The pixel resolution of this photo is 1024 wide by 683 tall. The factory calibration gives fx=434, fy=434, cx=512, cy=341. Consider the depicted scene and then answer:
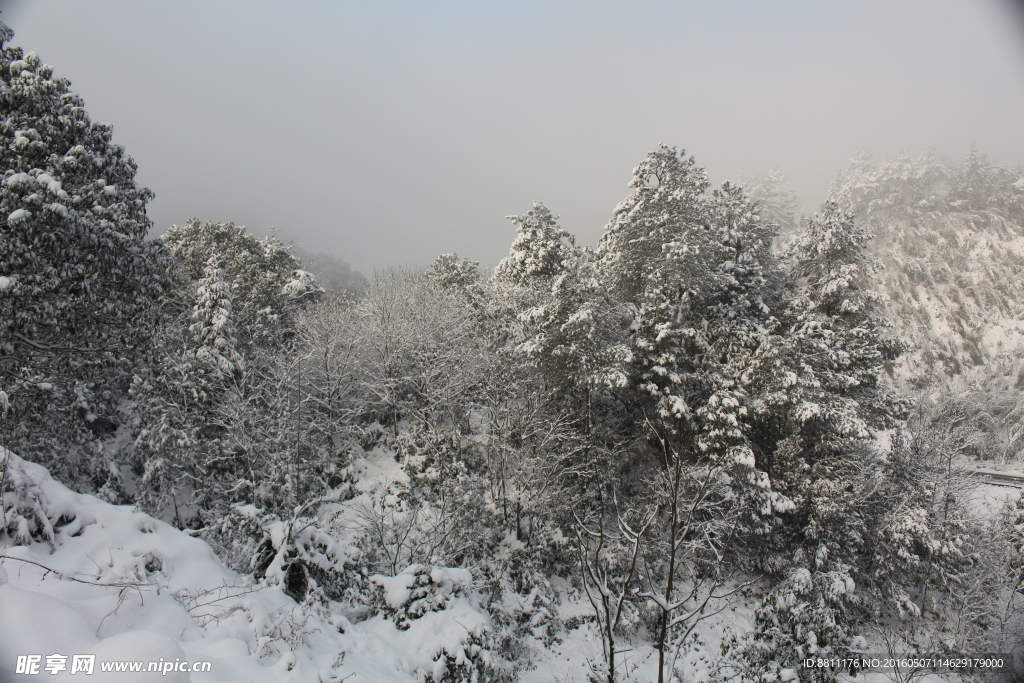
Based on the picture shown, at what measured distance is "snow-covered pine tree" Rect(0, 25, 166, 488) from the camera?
31.0 ft

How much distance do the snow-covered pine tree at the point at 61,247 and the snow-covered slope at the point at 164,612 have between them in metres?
5.50

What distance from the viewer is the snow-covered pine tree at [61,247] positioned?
31.0ft

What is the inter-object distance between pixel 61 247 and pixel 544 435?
1529cm

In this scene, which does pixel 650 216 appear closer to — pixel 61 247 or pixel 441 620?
pixel 441 620

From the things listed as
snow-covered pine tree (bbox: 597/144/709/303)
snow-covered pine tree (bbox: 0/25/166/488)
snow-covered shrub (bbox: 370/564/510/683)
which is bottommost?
snow-covered shrub (bbox: 370/564/510/683)

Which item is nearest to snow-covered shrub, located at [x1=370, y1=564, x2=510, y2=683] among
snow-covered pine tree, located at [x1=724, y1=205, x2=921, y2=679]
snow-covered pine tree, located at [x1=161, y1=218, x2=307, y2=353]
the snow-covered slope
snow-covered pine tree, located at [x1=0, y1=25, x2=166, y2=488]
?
the snow-covered slope

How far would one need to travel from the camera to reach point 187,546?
7246 mm

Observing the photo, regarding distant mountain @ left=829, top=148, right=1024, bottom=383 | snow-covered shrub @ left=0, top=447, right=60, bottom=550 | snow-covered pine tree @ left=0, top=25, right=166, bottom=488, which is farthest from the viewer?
distant mountain @ left=829, top=148, right=1024, bottom=383

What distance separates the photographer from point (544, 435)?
17734mm

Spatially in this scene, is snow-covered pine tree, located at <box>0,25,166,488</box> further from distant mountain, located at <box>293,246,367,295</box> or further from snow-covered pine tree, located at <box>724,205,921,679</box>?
distant mountain, located at <box>293,246,367,295</box>

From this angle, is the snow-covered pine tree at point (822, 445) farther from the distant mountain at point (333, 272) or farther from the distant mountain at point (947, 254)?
the distant mountain at point (333, 272)

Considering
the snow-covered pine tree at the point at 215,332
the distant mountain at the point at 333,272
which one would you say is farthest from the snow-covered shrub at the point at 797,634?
the distant mountain at the point at 333,272

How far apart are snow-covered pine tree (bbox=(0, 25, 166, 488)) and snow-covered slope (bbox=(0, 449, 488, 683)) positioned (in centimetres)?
550

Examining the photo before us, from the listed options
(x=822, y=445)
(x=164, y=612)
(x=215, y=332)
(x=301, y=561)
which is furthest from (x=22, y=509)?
(x=822, y=445)
